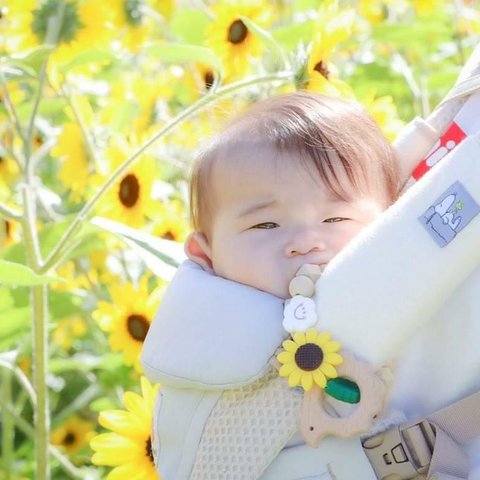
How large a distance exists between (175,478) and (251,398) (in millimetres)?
123

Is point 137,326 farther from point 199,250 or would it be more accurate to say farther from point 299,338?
point 299,338

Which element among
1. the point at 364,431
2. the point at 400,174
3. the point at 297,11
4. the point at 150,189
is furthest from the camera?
the point at 297,11

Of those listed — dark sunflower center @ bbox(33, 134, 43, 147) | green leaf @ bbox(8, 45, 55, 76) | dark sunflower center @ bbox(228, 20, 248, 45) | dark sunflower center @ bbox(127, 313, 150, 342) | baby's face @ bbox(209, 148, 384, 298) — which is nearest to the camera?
baby's face @ bbox(209, 148, 384, 298)

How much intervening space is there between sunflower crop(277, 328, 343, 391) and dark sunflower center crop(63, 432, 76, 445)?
1.34 meters

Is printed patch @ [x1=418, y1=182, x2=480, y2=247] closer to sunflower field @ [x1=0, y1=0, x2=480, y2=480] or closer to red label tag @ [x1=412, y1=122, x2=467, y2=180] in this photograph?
red label tag @ [x1=412, y1=122, x2=467, y2=180]

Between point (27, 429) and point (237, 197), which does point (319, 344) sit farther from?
point (27, 429)

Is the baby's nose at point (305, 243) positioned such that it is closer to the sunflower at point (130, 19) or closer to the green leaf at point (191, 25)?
the sunflower at point (130, 19)

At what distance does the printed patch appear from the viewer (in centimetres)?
103

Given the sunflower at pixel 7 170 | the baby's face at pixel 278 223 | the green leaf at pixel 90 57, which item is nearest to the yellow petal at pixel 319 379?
the baby's face at pixel 278 223

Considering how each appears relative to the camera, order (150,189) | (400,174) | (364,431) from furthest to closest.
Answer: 1. (150,189)
2. (400,174)
3. (364,431)

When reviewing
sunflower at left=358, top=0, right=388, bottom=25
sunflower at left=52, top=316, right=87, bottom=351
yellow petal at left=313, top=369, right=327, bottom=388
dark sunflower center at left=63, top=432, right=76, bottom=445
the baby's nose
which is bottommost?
dark sunflower center at left=63, top=432, right=76, bottom=445

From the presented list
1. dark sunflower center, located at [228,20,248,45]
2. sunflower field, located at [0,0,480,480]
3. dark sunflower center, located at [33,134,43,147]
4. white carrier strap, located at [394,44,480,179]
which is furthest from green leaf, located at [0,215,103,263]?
dark sunflower center, located at [33,134,43,147]

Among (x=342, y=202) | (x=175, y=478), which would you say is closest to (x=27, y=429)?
(x=175, y=478)

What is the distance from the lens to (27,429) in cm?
195
